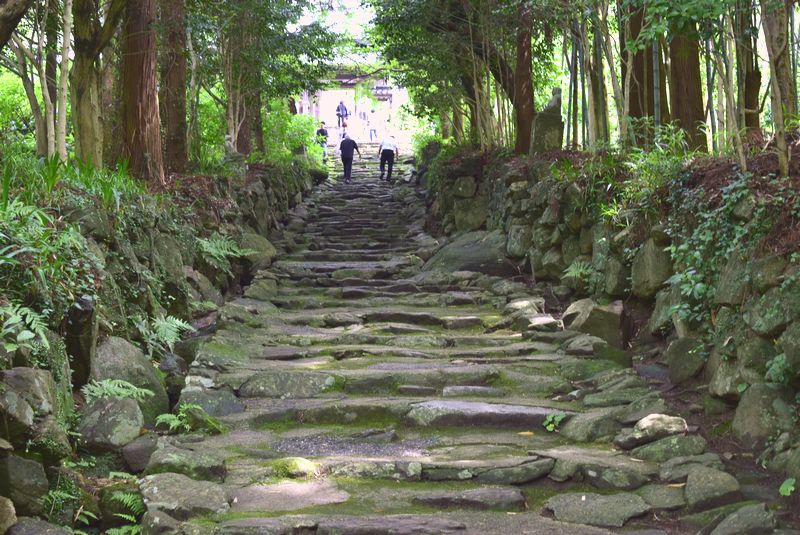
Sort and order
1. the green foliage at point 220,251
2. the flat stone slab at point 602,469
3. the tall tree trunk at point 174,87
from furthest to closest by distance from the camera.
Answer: the tall tree trunk at point 174,87 → the green foliage at point 220,251 → the flat stone slab at point 602,469

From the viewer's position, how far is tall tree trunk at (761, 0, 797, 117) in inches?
252

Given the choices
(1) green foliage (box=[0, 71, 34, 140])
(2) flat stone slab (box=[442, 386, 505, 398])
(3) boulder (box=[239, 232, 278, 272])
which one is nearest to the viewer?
(2) flat stone slab (box=[442, 386, 505, 398])

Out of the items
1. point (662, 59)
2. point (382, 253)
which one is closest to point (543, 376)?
point (662, 59)

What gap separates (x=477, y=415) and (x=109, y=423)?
97.5 inches

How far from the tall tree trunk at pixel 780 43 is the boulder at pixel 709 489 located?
2.72m

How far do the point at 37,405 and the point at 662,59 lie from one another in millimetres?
8192

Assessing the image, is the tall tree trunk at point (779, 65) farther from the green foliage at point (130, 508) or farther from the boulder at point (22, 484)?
the boulder at point (22, 484)

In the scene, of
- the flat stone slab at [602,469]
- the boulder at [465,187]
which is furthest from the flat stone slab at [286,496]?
the boulder at [465,187]

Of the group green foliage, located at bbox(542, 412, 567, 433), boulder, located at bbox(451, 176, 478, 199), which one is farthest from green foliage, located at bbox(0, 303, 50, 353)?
boulder, located at bbox(451, 176, 478, 199)

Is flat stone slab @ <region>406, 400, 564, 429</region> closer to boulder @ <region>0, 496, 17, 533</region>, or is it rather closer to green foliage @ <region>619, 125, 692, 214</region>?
green foliage @ <region>619, 125, 692, 214</region>

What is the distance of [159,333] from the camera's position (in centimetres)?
754

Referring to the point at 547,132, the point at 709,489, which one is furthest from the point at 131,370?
the point at 547,132

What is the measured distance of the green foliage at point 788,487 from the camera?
4.52 m

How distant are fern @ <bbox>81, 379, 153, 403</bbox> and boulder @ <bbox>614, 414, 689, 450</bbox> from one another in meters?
3.24
